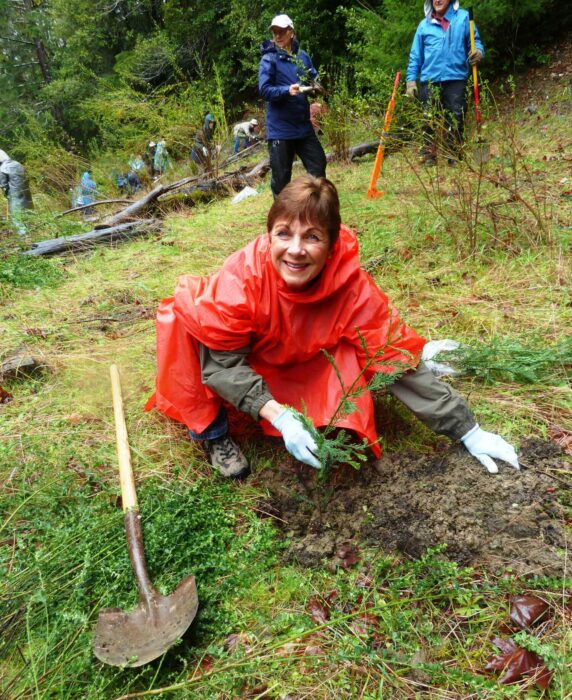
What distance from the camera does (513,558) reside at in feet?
4.72

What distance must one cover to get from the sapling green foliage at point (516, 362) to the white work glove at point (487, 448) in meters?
0.54

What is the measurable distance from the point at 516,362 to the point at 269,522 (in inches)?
57.5

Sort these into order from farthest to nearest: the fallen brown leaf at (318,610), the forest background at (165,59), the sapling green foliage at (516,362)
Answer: the forest background at (165,59) → the sapling green foliage at (516,362) → the fallen brown leaf at (318,610)

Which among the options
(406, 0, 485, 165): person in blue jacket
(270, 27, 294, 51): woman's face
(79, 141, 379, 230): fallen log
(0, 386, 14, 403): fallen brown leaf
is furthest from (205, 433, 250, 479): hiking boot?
(79, 141, 379, 230): fallen log

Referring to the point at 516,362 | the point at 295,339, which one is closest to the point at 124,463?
the point at 295,339

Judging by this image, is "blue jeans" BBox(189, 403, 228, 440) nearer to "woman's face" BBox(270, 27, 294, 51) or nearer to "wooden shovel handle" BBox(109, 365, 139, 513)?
"wooden shovel handle" BBox(109, 365, 139, 513)

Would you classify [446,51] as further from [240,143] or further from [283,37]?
[240,143]

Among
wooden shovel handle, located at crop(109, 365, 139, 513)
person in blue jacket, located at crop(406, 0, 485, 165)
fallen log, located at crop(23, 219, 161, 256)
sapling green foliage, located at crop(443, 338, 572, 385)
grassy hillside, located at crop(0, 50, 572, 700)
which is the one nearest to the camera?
grassy hillside, located at crop(0, 50, 572, 700)

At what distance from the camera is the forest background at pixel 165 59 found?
7016mm

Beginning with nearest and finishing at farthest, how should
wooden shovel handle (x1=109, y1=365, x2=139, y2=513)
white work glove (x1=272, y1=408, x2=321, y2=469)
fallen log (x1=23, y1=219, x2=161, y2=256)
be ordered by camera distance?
1. white work glove (x1=272, y1=408, x2=321, y2=469)
2. wooden shovel handle (x1=109, y1=365, x2=139, y2=513)
3. fallen log (x1=23, y1=219, x2=161, y2=256)

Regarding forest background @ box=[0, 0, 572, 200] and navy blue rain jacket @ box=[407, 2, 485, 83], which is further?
forest background @ box=[0, 0, 572, 200]

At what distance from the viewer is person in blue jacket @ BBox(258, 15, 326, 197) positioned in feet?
14.1

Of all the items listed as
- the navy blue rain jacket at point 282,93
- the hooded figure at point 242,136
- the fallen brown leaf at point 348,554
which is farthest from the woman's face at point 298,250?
the hooded figure at point 242,136

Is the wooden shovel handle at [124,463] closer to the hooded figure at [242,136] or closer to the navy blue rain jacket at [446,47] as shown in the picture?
the navy blue rain jacket at [446,47]
